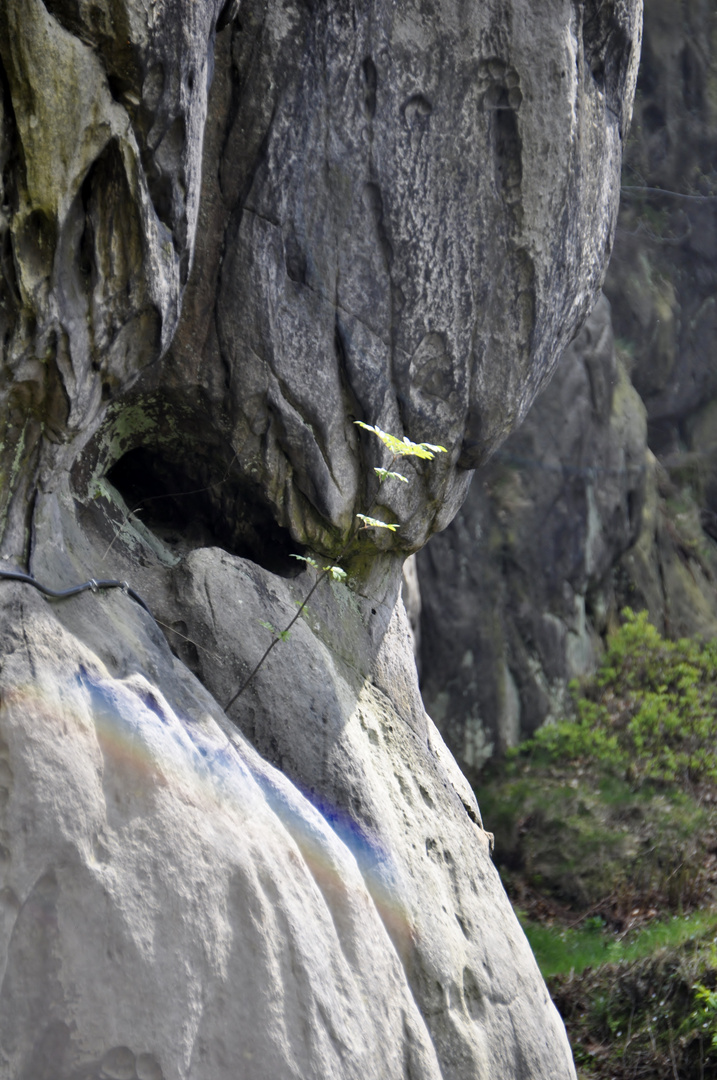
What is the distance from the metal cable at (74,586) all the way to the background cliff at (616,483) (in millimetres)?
7179

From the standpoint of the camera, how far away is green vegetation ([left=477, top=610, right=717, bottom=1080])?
7340 mm

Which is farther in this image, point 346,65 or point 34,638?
point 346,65

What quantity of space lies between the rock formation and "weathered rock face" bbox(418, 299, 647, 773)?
5.25m

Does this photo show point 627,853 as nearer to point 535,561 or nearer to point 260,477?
point 535,561

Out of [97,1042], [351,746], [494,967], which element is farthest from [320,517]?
[97,1042]

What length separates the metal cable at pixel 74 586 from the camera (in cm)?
350

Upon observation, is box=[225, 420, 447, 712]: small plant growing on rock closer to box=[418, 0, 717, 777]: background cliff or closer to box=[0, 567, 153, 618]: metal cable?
box=[0, 567, 153, 618]: metal cable

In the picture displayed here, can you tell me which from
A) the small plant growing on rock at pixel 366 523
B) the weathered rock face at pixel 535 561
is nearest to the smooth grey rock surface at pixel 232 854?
the small plant growing on rock at pixel 366 523

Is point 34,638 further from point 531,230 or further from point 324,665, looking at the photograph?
point 531,230

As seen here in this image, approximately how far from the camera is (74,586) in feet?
12.7

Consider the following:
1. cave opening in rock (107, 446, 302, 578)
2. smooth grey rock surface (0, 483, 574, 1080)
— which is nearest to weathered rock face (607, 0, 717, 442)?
cave opening in rock (107, 446, 302, 578)

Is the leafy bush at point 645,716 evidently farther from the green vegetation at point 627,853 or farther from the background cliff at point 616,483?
the background cliff at point 616,483

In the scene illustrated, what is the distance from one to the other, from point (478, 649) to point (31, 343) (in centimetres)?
848

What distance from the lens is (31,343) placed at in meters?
3.45
